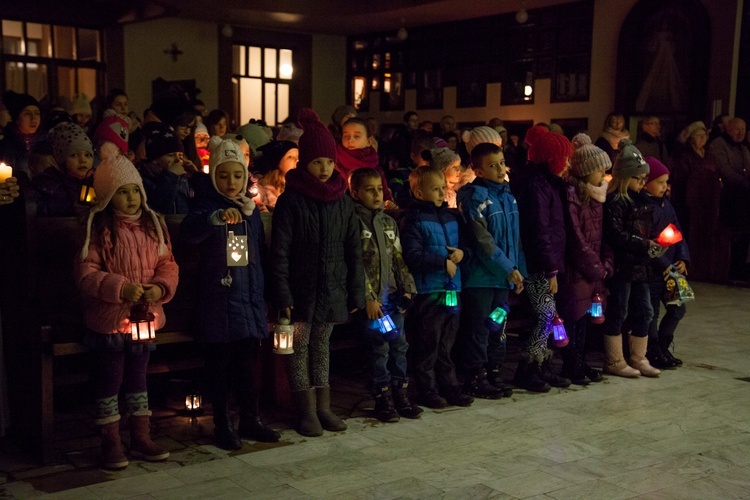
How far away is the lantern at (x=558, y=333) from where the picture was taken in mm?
6699

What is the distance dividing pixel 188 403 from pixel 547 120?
14.8 meters

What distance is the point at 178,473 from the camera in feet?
15.7

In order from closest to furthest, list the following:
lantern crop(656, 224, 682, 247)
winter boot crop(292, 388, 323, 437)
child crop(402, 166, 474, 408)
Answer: winter boot crop(292, 388, 323, 437) → child crop(402, 166, 474, 408) → lantern crop(656, 224, 682, 247)

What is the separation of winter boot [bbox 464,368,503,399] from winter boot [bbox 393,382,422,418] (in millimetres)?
592

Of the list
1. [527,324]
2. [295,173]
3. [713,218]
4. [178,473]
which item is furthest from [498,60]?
[178,473]

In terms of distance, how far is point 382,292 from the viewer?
579 cm

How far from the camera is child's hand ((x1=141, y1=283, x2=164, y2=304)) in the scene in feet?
15.8

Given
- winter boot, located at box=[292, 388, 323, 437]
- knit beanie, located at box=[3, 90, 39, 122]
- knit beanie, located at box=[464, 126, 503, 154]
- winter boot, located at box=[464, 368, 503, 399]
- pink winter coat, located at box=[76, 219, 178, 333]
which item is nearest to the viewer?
pink winter coat, located at box=[76, 219, 178, 333]

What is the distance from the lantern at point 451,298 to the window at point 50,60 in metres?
14.8

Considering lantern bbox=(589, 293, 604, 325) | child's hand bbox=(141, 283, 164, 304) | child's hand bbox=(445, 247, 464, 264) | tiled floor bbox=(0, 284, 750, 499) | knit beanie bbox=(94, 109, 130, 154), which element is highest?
knit beanie bbox=(94, 109, 130, 154)

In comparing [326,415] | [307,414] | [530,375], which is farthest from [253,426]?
[530,375]

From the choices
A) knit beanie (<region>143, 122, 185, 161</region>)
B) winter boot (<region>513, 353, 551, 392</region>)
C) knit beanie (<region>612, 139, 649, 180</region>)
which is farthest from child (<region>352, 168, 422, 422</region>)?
knit beanie (<region>612, 139, 649, 180</region>)

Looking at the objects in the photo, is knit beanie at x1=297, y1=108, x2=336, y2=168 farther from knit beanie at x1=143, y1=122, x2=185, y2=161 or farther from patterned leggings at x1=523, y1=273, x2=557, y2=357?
patterned leggings at x1=523, y1=273, x2=557, y2=357

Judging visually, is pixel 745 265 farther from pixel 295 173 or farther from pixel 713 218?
pixel 295 173
